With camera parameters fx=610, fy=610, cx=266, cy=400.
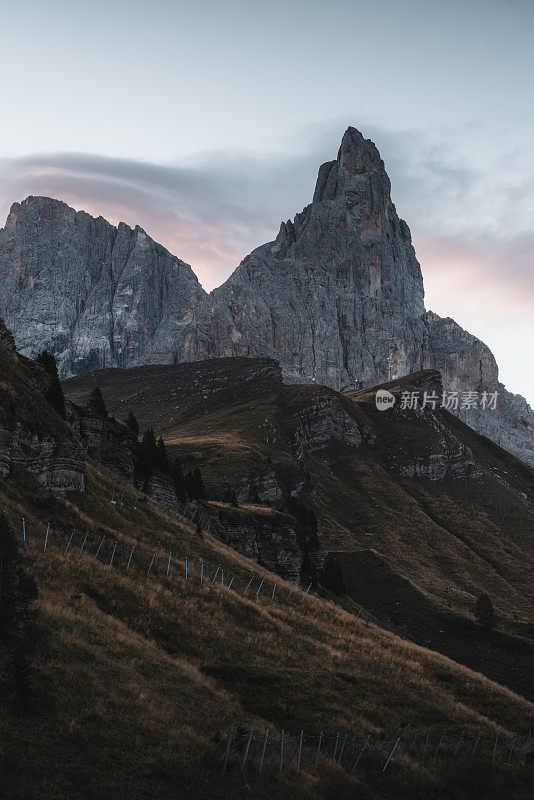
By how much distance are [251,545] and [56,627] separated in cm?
7315

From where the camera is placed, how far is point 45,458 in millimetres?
44312

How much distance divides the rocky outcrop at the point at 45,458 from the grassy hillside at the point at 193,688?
4.23 feet

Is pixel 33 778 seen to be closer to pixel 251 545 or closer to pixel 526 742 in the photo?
pixel 526 742

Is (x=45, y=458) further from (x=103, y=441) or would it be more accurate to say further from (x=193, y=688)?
(x=103, y=441)

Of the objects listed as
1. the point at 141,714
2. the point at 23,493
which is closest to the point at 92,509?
the point at 23,493

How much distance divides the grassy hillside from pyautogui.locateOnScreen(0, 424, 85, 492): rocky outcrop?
50.8 inches

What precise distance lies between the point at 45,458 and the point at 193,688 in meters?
22.3

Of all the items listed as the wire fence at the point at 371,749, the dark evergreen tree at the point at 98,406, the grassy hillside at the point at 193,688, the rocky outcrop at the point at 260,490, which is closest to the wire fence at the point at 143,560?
the grassy hillside at the point at 193,688

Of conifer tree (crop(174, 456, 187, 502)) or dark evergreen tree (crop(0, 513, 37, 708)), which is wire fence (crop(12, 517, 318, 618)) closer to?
dark evergreen tree (crop(0, 513, 37, 708))

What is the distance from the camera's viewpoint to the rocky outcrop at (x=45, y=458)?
41.5 m

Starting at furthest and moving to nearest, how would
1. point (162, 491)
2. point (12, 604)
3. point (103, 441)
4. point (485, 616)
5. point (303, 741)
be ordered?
point (485, 616) < point (162, 491) < point (103, 441) < point (303, 741) < point (12, 604)

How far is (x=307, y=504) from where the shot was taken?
18738 centimetres

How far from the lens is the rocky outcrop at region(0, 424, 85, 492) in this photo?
4153 cm

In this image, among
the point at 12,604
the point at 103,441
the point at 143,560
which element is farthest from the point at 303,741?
the point at 103,441
